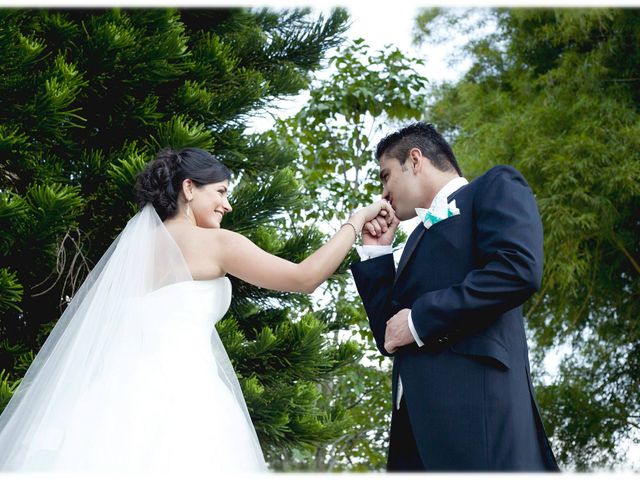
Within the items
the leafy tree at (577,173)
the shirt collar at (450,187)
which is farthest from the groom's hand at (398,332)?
the leafy tree at (577,173)

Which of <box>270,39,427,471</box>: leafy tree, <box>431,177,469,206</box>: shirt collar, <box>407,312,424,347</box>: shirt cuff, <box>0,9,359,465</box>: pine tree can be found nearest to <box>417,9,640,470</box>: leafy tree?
<box>270,39,427,471</box>: leafy tree

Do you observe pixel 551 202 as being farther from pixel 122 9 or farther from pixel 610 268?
pixel 122 9

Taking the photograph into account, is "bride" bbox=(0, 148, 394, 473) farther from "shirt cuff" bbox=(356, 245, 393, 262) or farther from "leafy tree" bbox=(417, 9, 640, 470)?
"leafy tree" bbox=(417, 9, 640, 470)

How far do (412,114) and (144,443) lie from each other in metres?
4.48

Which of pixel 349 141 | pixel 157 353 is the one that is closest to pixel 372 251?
pixel 157 353

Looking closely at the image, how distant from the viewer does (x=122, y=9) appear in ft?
13.7

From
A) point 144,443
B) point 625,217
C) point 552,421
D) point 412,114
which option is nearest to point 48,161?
point 144,443

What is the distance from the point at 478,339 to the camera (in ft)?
7.72

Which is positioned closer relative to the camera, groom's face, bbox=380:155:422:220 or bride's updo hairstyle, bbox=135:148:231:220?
groom's face, bbox=380:155:422:220

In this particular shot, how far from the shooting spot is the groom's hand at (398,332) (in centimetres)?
242

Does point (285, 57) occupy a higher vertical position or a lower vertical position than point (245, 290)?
higher

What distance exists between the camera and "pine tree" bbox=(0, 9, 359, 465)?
11.8ft

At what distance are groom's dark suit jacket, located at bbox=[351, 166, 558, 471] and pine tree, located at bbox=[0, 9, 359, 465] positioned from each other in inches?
66.1

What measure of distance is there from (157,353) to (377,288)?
31.1 inches
